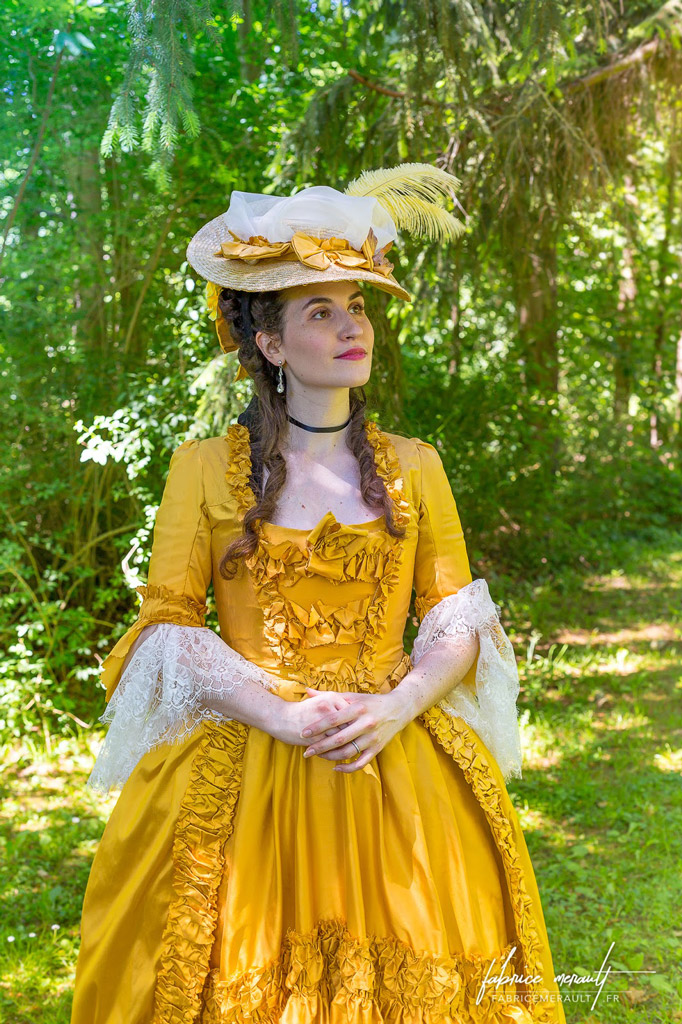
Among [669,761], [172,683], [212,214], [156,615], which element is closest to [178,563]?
[156,615]

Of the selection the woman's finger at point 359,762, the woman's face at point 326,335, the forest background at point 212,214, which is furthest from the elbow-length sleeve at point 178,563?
the forest background at point 212,214

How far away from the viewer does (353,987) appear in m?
1.46

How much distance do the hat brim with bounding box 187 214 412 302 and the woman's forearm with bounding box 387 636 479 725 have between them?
0.71m

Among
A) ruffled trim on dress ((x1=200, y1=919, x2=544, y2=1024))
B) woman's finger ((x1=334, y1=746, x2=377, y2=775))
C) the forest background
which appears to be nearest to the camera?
ruffled trim on dress ((x1=200, y1=919, x2=544, y2=1024))

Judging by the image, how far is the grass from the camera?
8.46 ft

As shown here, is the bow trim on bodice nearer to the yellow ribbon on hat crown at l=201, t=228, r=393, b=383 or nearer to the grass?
the yellow ribbon on hat crown at l=201, t=228, r=393, b=383

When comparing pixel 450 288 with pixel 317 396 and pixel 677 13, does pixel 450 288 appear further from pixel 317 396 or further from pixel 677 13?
pixel 317 396

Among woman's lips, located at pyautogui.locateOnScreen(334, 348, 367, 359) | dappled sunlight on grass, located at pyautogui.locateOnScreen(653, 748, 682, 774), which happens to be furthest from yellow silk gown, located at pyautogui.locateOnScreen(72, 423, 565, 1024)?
dappled sunlight on grass, located at pyautogui.locateOnScreen(653, 748, 682, 774)

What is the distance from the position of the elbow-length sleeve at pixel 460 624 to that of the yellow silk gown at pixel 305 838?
0.01 metres

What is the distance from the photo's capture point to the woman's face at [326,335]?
5.64 feet

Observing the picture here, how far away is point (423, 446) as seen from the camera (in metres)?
1.91

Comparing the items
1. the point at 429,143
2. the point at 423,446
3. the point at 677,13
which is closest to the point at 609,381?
the point at 677,13

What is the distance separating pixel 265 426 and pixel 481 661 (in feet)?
2.10

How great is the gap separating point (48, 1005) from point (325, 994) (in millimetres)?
1357
